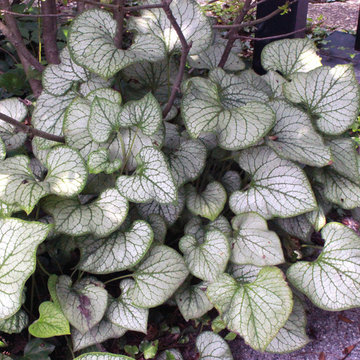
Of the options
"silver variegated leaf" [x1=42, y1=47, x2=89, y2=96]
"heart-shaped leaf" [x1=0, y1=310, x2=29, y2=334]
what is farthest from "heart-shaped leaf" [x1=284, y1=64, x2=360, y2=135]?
"heart-shaped leaf" [x1=0, y1=310, x2=29, y2=334]

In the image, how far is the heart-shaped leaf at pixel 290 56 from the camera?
5.71 feet

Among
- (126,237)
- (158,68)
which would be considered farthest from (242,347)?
(158,68)

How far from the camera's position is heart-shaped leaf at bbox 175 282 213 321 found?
137 cm

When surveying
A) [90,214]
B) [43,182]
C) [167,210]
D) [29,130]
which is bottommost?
[167,210]

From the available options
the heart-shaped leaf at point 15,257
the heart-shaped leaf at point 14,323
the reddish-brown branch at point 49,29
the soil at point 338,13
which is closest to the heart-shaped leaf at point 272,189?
the heart-shaped leaf at point 15,257

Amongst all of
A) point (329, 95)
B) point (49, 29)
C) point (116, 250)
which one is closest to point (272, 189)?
point (329, 95)

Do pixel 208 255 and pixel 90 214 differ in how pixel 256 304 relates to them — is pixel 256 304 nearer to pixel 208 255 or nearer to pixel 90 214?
pixel 208 255

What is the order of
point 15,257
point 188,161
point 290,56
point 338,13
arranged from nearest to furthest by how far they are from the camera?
point 15,257 < point 188,161 < point 290,56 < point 338,13

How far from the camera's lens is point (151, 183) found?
1.26 metres

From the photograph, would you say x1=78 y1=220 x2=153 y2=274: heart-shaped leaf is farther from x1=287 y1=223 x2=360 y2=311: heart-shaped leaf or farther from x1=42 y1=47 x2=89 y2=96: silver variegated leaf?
x1=42 y1=47 x2=89 y2=96: silver variegated leaf

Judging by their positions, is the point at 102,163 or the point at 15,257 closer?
the point at 15,257

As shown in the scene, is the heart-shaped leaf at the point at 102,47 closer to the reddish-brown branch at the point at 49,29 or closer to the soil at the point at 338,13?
the reddish-brown branch at the point at 49,29

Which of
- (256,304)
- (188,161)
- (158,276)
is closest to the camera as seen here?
(256,304)

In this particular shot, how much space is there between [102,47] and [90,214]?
553 millimetres
